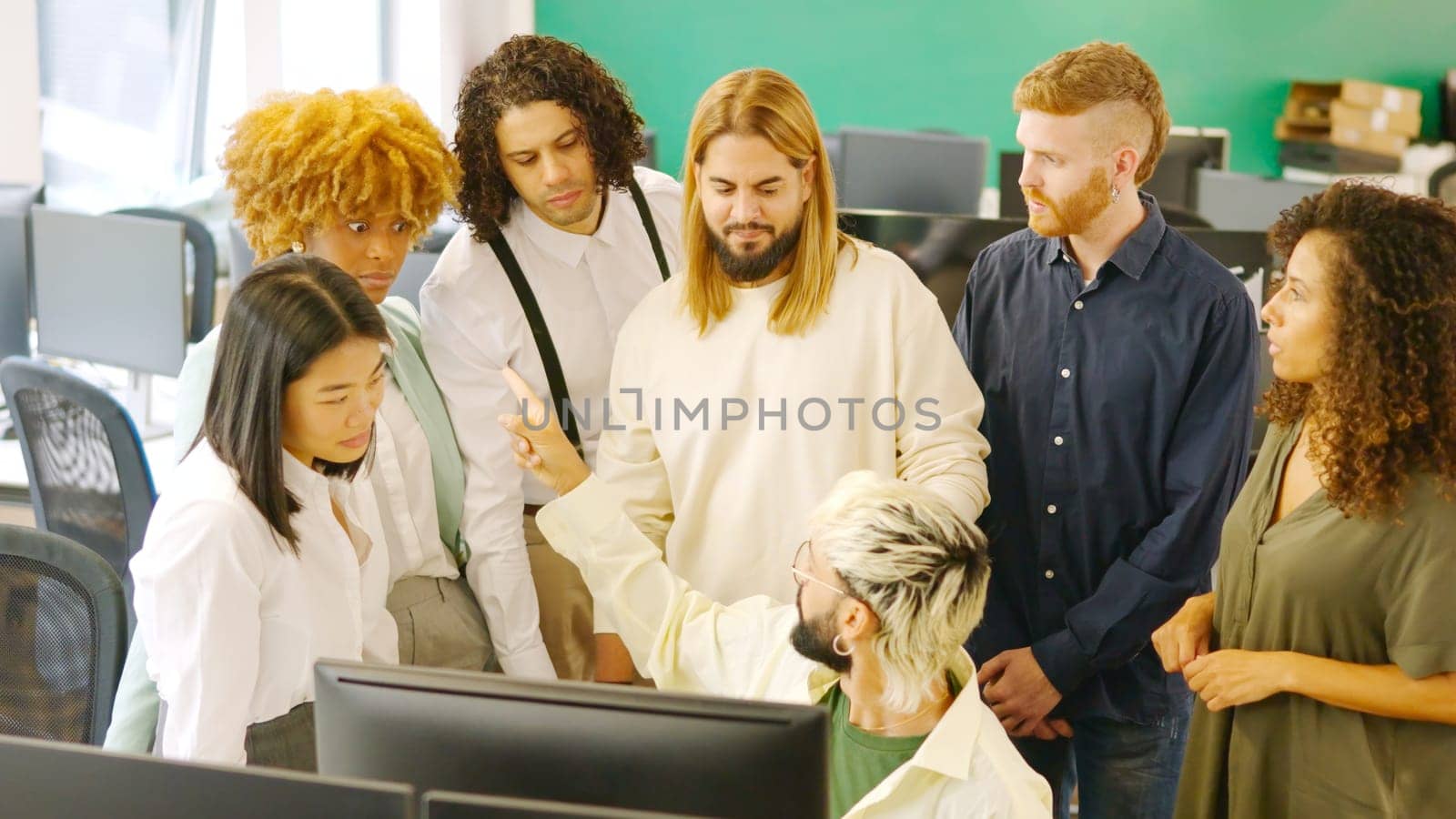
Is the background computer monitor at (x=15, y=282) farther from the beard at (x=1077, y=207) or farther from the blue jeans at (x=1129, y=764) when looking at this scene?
the blue jeans at (x=1129, y=764)

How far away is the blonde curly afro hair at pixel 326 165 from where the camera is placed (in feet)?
6.49

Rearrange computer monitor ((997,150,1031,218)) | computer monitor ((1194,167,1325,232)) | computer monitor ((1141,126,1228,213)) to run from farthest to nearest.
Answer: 1. computer monitor ((1141,126,1228,213))
2. computer monitor ((997,150,1031,218))
3. computer monitor ((1194,167,1325,232))

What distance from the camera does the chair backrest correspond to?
193cm

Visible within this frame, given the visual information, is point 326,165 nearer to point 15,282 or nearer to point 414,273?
point 414,273

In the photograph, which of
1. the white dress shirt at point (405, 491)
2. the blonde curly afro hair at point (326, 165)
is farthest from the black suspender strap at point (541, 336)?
the white dress shirt at point (405, 491)

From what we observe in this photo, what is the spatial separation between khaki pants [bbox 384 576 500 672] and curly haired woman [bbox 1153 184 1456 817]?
3.31 feet

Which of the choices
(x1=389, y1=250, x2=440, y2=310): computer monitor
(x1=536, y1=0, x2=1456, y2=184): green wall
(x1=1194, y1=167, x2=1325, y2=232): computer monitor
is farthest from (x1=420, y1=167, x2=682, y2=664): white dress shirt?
(x1=536, y1=0, x2=1456, y2=184): green wall

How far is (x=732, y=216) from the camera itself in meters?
1.90

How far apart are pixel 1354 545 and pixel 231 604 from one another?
1314 millimetres

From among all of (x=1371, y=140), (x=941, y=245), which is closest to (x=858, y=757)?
(x=941, y=245)

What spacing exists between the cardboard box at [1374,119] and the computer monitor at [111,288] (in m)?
6.18

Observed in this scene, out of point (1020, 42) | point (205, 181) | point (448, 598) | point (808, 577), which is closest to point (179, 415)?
point (448, 598)

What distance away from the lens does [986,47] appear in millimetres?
7789

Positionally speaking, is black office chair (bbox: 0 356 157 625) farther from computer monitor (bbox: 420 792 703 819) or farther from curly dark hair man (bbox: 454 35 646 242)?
computer monitor (bbox: 420 792 703 819)
